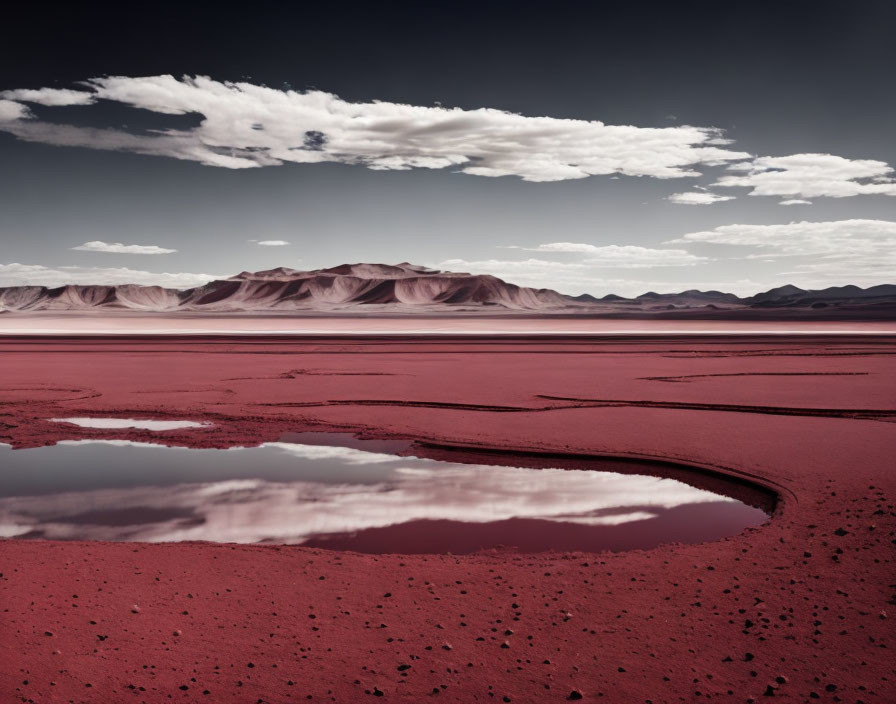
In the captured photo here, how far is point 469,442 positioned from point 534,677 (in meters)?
8.19

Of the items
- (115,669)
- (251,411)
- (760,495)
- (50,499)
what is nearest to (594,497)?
(760,495)

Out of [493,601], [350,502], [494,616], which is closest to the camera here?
[494,616]

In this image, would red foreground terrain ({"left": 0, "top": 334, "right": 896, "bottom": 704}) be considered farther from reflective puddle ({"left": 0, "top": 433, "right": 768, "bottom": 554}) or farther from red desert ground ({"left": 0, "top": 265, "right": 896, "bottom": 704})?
reflective puddle ({"left": 0, "top": 433, "right": 768, "bottom": 554})

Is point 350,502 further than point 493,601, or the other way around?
point 350,502

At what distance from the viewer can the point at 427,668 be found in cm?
486

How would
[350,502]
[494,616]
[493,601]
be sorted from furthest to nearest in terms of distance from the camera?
[350,502] < [493,601] < [494,616]

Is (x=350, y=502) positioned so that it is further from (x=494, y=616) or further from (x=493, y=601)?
(x=494, y=616)

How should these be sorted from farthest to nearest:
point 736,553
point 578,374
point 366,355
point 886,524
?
1. point 366,355
2. point 578,374
3. point 886,524
4. point 736,553

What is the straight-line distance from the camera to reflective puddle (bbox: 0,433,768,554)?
777cm

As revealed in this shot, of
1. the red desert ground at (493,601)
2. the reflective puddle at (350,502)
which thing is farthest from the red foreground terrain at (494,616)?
the reflective puddle at (350,502)

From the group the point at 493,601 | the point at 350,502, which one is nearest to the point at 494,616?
the point at 493,601

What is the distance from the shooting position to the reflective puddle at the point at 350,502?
7770 mm

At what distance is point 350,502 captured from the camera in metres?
9.18

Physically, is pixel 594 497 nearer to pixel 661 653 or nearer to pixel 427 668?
pixel 661 653
